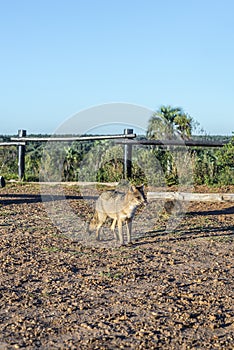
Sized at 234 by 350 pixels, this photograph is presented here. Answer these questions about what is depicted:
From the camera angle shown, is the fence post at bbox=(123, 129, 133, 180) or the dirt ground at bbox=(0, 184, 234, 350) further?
the fence post at bbox=(123, 129, 133, 180)

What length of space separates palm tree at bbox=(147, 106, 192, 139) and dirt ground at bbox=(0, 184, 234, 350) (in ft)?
23.3

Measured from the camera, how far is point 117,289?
5.51 metres

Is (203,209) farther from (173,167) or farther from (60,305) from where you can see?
(60,305)

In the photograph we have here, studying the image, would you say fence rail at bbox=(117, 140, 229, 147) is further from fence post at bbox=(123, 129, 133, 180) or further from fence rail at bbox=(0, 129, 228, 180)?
fence post at bbox=(123, 129, 133, 180)

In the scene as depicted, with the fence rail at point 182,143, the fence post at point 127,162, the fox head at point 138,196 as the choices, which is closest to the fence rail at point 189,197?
the fox head at point 138,196

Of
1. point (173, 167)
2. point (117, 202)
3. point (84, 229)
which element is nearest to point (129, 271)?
point (117, 202)

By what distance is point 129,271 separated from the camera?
6.20 m

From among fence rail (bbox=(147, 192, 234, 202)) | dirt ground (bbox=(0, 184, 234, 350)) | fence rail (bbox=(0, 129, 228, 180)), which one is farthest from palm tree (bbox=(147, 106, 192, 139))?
dirt ground (bbox=(0, 184, 234, 350))

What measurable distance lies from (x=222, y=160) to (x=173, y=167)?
331 cm

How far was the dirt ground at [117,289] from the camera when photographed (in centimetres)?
424

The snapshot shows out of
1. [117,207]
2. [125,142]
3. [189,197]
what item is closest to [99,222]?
[117,207]

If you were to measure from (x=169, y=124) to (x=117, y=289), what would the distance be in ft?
37.3

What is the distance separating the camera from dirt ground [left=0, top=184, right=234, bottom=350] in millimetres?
4242

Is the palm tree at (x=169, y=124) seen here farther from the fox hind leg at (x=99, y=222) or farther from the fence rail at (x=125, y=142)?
the fox hind leg at (x=99, y=222)
